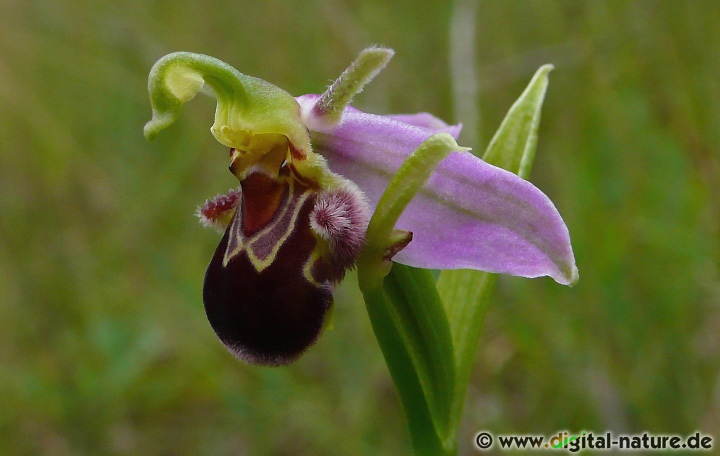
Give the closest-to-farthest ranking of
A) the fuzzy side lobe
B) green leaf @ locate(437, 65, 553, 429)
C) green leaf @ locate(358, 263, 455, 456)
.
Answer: the fuzzy side lobe
green leaf @ locate(358, 263, 455, 456)
green leaf @ locate(437, 65, 553, 429)

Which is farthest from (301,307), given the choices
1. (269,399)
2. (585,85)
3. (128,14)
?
(128,14)

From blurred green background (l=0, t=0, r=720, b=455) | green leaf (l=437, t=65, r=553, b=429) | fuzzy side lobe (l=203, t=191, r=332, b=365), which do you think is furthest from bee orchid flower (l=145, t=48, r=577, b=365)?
blurred green background (l=0, t=0, r=720, b=455)

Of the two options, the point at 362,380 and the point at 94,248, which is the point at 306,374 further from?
the point at 94,248

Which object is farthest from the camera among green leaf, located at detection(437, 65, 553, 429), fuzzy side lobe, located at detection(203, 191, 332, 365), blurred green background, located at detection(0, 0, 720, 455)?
blurred green background, located at detection(0, 0, 720, 455)

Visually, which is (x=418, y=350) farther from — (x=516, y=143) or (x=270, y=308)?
(x=516, y=143)

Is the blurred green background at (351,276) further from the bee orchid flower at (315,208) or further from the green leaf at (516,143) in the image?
the bee orchid flower at (315,208)

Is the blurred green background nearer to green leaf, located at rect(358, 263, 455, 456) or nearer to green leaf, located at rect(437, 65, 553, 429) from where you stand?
green leaf, located at rect(437, 65, 553, 429)

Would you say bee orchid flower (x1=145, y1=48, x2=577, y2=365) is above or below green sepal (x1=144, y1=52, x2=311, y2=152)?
below
